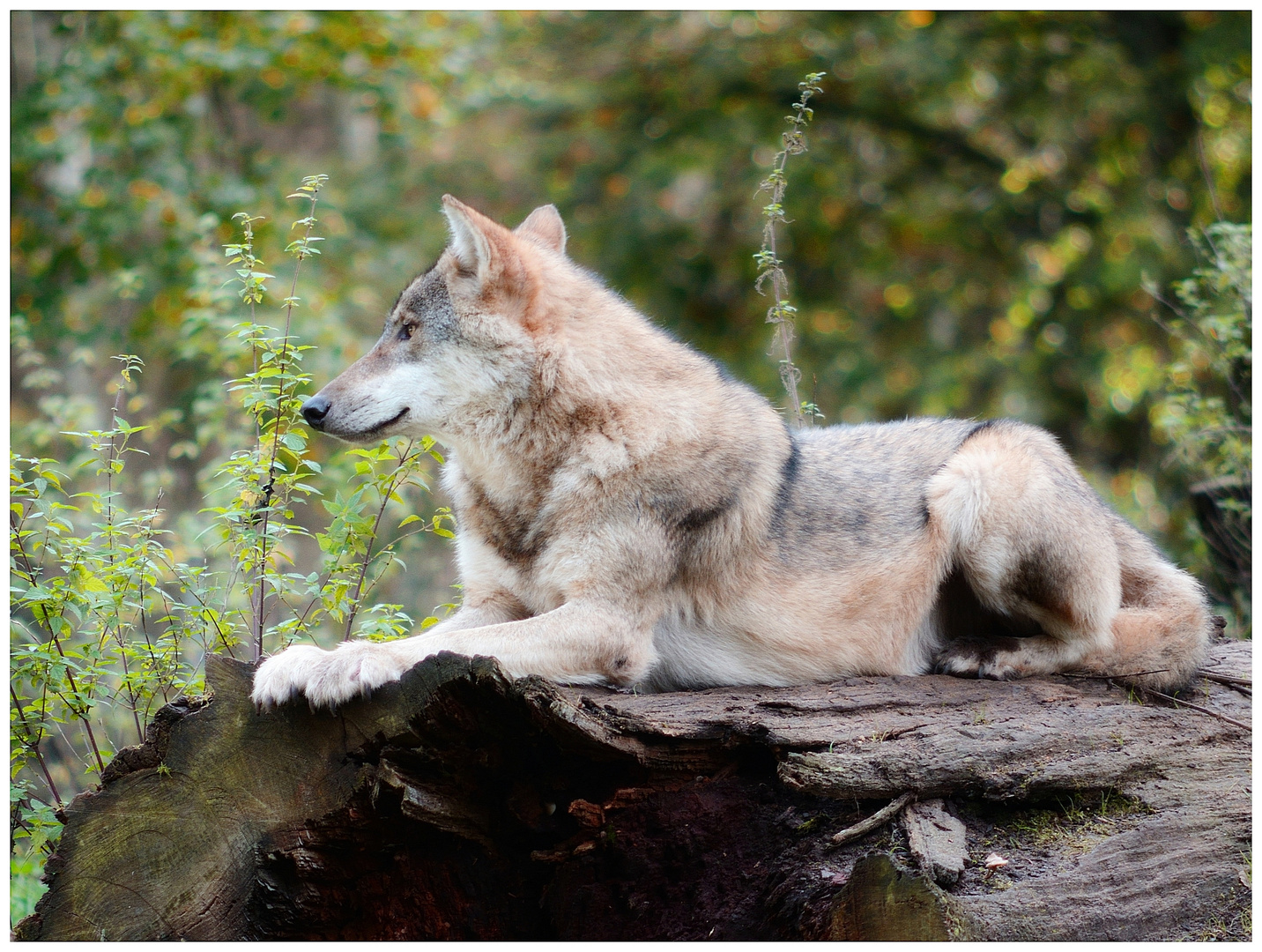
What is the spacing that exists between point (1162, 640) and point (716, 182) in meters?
11.5

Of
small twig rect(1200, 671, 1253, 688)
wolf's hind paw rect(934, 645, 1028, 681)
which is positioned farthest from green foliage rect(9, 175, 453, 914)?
small twig rect(1200, 671, 1253, 688)

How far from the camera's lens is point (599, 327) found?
17.7 ft

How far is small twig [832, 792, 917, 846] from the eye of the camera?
3898 mm

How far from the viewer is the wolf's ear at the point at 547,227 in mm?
5977

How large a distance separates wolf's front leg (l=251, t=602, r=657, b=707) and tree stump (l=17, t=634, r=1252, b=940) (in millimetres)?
122

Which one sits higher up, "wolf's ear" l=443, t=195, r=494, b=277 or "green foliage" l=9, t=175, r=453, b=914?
"wolf's ear" l=443, t=195, r=494, b=277

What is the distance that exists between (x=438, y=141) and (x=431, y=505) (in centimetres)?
935

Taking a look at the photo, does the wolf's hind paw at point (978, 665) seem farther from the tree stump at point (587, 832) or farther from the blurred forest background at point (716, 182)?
the blurred forest background at point (716, 182)

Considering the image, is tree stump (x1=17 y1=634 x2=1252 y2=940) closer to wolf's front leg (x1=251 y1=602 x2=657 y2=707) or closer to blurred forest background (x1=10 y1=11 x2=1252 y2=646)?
wolf's front leg (x1=251 y1=602 x2=657 y2=707)

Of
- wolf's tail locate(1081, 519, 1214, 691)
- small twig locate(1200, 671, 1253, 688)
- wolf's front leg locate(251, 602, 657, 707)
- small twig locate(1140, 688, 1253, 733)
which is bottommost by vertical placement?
small twig locate(1200, 671, 1253, 688)

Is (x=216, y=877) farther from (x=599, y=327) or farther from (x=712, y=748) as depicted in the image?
(x=599, y=327)

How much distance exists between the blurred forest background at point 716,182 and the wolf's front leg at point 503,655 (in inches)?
271

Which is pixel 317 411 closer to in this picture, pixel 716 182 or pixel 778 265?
pixel 778 265

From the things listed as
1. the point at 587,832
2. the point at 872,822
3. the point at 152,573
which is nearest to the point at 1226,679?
the point at 872,822
